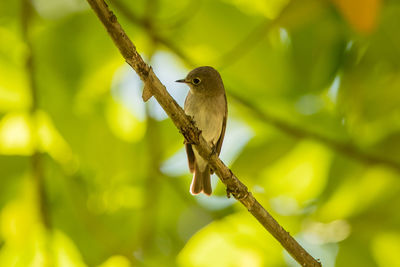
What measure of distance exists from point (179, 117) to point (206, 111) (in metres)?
2.12

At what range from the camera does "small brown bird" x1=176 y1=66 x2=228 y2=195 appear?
3936 mm

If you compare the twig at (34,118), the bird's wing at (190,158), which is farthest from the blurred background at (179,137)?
the bird's wing at (190,158)

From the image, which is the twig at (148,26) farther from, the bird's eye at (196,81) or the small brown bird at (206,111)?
the bird's eye at (196,81)

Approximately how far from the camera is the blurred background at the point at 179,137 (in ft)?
9.77

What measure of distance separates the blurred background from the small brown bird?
2.06ft

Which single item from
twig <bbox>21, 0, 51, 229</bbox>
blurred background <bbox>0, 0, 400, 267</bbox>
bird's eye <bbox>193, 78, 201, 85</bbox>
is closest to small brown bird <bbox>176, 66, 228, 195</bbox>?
bird's eye <bbox>193, 78, 201, 85</bbox>

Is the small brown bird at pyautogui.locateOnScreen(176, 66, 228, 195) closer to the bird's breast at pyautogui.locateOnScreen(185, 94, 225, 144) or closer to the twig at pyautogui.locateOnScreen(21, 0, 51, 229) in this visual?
the bird's breast at pyautogui.locateOnScreen(185, 94, 225, 144)

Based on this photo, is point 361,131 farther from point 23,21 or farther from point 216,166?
point 23,21

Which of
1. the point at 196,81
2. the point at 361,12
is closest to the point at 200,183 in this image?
the point at 196,81

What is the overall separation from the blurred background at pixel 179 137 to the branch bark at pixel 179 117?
792 millimetres

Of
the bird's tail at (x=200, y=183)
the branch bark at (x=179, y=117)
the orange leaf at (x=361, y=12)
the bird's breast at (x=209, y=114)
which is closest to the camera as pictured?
the branch bark at (x=179, y=117)

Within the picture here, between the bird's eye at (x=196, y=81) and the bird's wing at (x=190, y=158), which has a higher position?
the bird's eye at (x=196, y=81)

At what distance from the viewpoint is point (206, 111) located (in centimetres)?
421

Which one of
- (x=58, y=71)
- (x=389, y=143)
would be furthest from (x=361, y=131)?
(x=58, y=71)
